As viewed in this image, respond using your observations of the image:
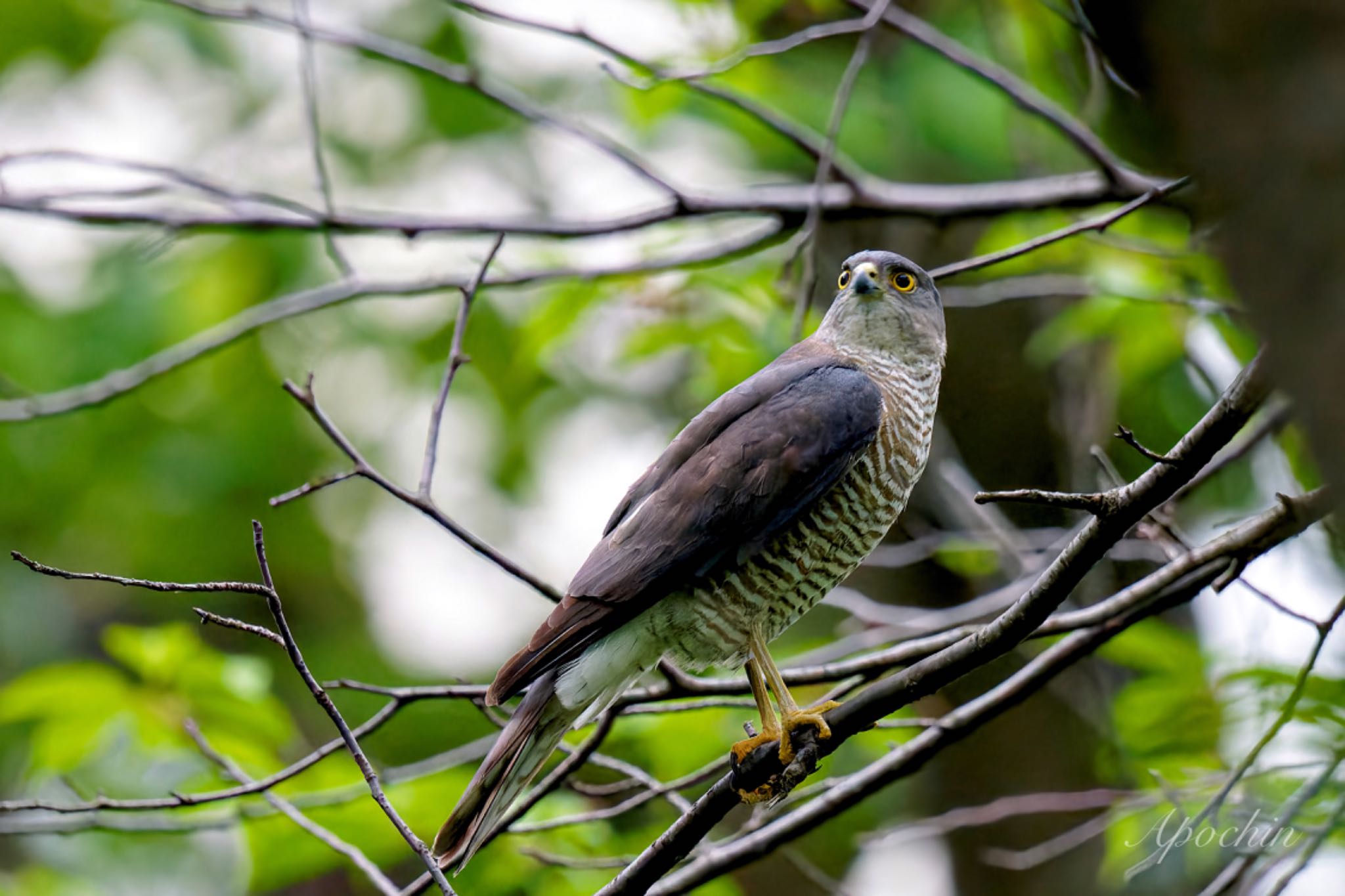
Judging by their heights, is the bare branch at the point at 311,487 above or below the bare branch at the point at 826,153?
below

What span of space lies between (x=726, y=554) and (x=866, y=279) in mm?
1143

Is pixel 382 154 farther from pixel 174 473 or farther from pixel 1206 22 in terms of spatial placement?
pixel 1206 22

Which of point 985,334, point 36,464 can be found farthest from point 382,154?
A: point 985,334

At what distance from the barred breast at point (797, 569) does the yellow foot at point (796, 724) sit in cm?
35

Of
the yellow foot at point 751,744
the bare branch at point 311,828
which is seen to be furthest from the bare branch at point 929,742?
A: the bare branch at point 311,828

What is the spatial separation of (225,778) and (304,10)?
8.62 ft

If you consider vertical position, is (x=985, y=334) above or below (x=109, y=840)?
above

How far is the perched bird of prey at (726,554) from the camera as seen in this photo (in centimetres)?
329

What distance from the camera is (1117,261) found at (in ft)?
16.4

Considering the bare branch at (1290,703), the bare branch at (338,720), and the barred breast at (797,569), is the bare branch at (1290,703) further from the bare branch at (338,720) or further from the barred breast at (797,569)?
the bare branch at (338,720)

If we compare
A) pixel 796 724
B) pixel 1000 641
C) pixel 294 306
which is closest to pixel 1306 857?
pixel 1000 641

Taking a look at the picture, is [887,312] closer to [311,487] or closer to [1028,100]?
[1028,100]

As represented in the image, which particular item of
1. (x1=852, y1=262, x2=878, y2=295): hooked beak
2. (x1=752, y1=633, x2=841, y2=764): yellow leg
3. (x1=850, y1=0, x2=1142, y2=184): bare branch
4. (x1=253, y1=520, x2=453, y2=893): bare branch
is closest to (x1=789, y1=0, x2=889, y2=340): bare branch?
(x1=852, y1=262, x2=878, y2=295): hooked beak

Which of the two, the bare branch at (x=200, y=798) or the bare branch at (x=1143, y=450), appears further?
the bare branch at (x=200, y=798)
